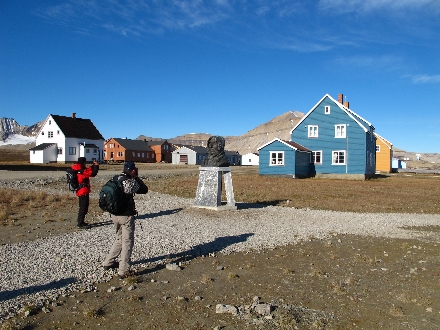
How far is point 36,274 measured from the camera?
6.46 m

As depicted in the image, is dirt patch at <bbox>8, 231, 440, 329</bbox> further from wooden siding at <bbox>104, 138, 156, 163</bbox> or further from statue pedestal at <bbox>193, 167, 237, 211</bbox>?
wooden siding at <bbox>104, 138, 156, 163</bbox>

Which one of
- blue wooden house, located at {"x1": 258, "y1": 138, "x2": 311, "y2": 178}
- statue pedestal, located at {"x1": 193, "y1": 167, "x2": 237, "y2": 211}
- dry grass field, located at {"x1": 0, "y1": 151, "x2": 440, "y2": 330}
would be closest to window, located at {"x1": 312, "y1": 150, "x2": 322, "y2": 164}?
blue wooden house, located at {"x1": 258, "y1": 138, "x2": 311, "y2": 178}

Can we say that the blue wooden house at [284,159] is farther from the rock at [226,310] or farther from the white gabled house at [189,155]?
the white gabled house at [189,155]

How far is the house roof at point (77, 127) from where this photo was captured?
6294 cm

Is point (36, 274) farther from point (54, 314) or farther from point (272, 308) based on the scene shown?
point (272, 308)

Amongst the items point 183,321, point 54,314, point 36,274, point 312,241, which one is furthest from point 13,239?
point 312,241

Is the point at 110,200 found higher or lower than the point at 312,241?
higher

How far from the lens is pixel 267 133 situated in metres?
164

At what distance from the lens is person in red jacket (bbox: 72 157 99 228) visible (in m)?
10.5

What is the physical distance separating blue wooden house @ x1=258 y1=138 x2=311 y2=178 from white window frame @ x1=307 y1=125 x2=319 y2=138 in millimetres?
1604

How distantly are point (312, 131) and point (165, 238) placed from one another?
3199 centimetres

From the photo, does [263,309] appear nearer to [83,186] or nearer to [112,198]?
[112,198]

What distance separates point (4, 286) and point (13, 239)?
11.7 ft

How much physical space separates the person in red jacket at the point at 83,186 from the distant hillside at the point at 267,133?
4990 inches
